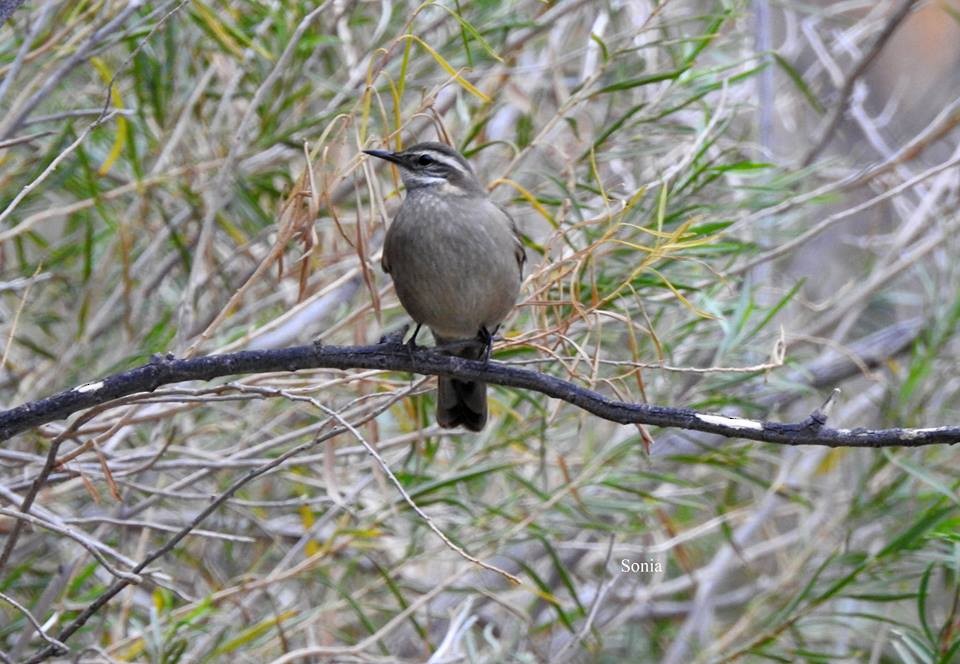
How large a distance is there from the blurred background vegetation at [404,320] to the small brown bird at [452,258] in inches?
4.9


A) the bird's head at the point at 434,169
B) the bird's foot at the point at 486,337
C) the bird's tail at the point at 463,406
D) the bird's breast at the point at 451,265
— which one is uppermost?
the bird's head at the point at 434,169

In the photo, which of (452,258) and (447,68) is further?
(452,258)

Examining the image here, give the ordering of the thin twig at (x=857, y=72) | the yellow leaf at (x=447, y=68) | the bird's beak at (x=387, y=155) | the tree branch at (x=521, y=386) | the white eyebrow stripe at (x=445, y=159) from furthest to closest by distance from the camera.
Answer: the thin twig at (x=857, y=72), the white eyebrow stripe at (x=445, y=159), the bird's beak at (x=387, y=155), the yellow leaf at (x=447, y=68), the tree branch at (x=521, y=386)

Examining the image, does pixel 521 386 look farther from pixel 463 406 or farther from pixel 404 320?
pixel 404 320

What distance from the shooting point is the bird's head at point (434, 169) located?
13.8 feet

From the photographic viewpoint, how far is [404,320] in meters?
5.16

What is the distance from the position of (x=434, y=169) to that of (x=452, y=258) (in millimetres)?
329

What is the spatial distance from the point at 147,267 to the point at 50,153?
923 mm

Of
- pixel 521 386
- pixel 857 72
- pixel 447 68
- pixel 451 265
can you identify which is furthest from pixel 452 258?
pixel 857 72

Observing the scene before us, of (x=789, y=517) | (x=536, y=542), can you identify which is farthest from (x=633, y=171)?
(x=789, y=517)

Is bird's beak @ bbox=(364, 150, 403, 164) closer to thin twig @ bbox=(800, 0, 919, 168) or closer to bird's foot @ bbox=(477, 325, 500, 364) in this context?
bird's foot @ bbox=(477, 325, 500, 364)

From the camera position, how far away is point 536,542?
18.7 feet

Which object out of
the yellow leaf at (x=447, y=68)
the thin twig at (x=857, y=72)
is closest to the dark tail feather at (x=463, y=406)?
the yellow leaf at (x=447, y=68)

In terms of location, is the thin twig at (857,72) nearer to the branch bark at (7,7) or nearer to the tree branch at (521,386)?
the tree branch at (521,386)
